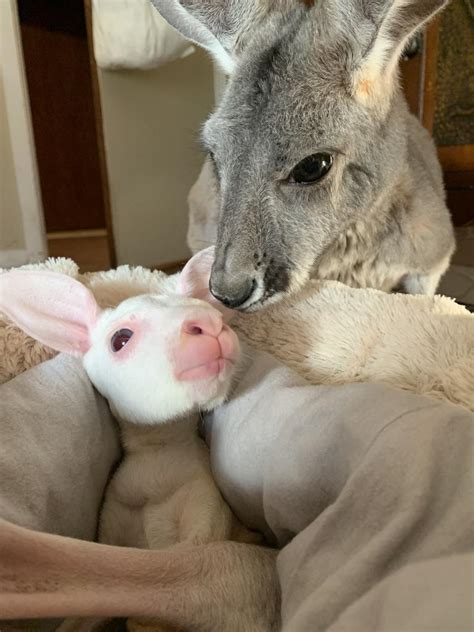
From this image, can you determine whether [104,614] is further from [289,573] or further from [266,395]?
[266,395]

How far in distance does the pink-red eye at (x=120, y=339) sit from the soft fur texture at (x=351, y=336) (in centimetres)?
19

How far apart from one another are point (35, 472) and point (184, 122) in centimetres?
264

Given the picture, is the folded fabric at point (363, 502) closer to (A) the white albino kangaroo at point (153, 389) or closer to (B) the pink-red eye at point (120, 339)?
(A) the white albino kangaroo at point (153, 389)

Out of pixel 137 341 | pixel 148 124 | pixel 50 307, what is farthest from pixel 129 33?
pixel 137 341

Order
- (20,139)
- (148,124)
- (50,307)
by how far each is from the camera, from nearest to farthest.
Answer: (50,307), (20,139), (148,124)

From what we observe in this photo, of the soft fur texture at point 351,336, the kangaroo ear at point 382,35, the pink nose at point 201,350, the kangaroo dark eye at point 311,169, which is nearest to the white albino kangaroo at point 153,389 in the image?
the pink nose at point 201,350

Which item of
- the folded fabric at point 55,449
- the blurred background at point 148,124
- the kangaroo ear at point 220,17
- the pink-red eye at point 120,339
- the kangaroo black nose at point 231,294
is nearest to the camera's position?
the folded fabric at point 55,449

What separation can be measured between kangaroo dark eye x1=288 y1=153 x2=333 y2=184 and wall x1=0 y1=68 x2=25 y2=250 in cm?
191

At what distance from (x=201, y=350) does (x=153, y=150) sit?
7.86 ft

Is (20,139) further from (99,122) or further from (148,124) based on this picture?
(148,124)

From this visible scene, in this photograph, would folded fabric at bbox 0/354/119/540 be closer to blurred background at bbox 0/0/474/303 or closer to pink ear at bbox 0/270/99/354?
pink ear at bbox 0/270/99/354

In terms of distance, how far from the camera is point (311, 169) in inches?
41.6

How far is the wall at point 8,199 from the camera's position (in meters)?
2.57

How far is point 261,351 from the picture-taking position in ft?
3.00
